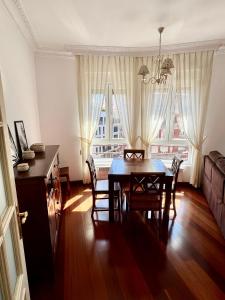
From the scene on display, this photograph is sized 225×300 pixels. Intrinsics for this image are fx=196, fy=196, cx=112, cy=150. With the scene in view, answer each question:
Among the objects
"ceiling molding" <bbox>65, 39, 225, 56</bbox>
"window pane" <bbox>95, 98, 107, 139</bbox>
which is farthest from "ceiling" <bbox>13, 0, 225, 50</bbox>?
"window pane" <bbox>95, 98, 107, 139</bbox>

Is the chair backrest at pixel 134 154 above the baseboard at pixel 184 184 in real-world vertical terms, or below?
above

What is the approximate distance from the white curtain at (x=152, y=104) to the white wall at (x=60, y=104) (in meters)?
1.35

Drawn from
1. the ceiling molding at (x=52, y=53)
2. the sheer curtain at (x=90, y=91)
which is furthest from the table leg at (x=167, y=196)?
the ceiling molding at (x=52, y=53)

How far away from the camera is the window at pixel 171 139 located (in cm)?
403

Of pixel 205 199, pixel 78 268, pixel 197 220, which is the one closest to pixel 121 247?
pixel 78 268

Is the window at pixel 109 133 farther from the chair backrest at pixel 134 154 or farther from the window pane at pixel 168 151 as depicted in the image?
the window pane at pixel 168 151

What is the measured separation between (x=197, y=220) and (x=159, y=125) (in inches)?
74.8

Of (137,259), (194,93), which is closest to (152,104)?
(194,93)

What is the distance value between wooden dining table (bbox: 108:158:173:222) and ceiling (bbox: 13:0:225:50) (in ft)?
6.46

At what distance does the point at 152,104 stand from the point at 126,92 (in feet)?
1.88

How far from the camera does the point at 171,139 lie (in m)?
4.21

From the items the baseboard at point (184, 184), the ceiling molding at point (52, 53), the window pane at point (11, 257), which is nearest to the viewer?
the window pane at point (11, 257)

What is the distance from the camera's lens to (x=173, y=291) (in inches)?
72.8

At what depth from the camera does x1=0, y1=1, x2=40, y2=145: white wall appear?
2012mm
